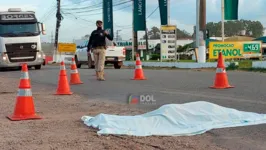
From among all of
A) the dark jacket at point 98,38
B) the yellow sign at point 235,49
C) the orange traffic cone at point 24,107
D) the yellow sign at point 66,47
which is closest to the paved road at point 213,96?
the dark jacket at point 98,38

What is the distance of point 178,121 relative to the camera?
20.9 ft

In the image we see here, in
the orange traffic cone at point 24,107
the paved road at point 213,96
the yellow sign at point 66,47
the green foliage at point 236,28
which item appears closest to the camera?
the paved road at point 213,96

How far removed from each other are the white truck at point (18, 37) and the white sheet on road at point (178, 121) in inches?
729

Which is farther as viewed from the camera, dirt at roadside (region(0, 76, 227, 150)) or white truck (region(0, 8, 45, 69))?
white truck (region(0, 8, 45, 69))

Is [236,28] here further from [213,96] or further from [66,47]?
[213,96]

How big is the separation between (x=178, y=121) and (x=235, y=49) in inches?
831

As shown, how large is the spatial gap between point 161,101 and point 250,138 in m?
3.74

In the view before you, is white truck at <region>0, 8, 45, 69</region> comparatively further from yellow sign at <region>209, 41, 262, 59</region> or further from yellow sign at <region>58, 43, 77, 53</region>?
yellow sign at <region>58, 43, 77, 53</region>

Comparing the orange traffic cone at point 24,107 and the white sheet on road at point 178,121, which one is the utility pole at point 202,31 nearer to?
the white sheet on road at point 178,121

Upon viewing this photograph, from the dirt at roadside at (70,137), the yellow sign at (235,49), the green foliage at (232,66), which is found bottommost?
the dirt at roadside at (70,137)

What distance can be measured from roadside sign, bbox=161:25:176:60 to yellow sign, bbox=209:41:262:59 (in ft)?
15.8

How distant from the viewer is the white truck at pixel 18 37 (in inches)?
952

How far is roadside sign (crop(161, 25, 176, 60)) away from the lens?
29859 millimetres

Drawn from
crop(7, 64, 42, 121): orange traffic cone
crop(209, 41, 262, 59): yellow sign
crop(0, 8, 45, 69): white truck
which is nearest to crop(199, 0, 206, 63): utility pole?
crop(209, 41, 262, 59): yellow sign
